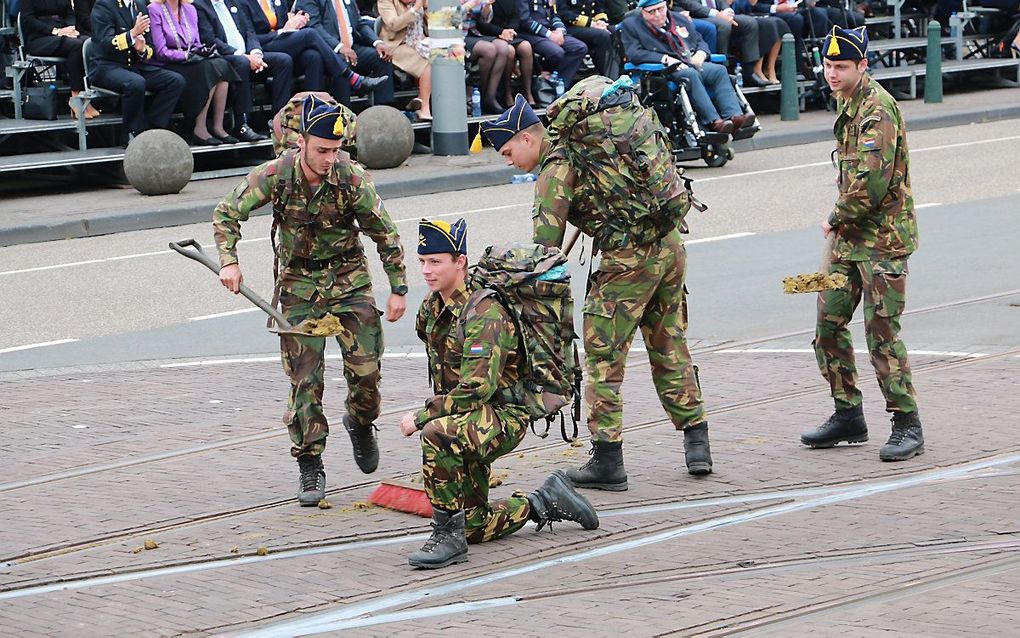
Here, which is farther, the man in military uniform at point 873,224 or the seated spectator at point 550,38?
the seated spectator at point 550,38

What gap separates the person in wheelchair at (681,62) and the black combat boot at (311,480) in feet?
42.1

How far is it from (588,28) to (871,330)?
50.4 ft

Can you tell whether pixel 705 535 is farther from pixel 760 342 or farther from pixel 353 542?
pixel 760 342

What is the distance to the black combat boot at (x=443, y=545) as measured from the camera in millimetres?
6624

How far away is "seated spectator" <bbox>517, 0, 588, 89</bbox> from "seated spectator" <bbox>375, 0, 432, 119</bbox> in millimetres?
1500

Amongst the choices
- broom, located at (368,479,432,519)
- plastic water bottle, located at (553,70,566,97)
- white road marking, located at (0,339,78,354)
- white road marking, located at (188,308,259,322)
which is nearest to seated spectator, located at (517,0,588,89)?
plastic water bottle, located at (553,70,566,97)

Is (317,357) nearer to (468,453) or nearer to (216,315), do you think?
(468,453)

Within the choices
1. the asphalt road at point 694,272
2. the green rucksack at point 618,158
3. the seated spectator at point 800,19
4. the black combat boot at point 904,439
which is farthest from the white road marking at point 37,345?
the seated spectator at point 800,19

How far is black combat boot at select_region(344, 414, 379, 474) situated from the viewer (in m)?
8.12

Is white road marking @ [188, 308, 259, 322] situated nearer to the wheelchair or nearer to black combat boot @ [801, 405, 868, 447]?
black combat boot @ [801, 405, 868, 447]

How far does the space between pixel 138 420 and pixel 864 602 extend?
5.02 metres

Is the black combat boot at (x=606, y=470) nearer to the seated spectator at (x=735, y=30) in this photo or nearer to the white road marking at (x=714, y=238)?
the white road marking at (x=714, y=238)

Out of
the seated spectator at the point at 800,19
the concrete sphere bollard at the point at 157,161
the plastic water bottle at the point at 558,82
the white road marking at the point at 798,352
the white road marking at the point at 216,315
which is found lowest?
the white road marking at the point at 798,352

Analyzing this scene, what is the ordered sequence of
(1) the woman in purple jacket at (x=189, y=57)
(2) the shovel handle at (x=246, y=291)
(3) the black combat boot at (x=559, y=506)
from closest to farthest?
(3) the black combat boot at (x=559, y=506) < (2) the shovel handle at (x=246, y=291) < (1) the woman in purple jacket at (x=189, y=57)
